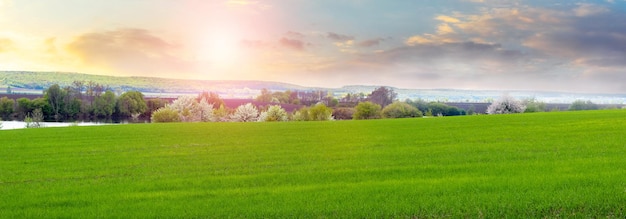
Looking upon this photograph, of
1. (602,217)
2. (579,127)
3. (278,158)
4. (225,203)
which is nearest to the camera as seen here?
(602,217)

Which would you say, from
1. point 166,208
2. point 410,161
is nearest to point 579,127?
point 410,161

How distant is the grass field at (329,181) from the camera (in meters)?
9.35

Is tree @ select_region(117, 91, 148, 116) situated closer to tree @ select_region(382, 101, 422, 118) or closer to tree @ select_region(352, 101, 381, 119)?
tree @ select_region(352, 101, 381, 119)

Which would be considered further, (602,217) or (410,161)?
(410,161)

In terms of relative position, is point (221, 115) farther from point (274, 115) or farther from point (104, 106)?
point (104, 106)

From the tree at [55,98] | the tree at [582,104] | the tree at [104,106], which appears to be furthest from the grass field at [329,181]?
the tree at [55,98]

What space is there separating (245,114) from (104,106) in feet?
139

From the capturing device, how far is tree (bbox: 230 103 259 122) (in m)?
96.1

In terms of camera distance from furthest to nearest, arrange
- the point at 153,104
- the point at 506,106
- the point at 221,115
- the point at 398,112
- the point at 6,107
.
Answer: the point at 153,104
the point at 6,107
the point at 398,112
the point at 221,115
the point at 506,106

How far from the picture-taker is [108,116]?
115250 mm

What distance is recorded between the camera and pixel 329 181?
12.4 meters

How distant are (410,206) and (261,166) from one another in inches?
285

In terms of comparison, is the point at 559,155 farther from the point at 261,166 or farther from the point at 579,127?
the point at 579,127

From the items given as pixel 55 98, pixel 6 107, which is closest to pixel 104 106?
pixel 55 98
